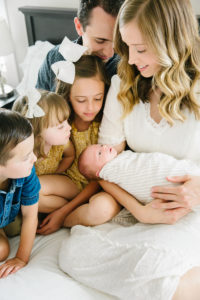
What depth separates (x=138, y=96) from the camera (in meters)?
1.48

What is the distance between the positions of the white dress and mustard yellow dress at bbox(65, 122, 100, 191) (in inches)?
7.0

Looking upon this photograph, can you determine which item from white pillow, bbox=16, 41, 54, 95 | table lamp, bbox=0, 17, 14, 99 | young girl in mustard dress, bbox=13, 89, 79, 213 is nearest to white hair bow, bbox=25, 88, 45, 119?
young girl in mustard dress, bbox=13, 89, 79, 213

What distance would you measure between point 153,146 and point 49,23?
1.66 metres

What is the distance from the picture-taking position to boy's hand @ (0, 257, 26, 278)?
3.93 feet

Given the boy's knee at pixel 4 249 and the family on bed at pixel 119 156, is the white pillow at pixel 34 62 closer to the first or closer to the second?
the family on bed at pixel 119 156

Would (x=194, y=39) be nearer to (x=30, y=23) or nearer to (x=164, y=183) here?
(x=164, y=183)

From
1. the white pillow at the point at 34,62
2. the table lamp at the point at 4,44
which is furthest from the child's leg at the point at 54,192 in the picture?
the table lamp at the point at 4,44

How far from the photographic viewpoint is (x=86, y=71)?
4.95 feet

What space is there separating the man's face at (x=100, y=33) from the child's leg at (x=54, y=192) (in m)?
0.75

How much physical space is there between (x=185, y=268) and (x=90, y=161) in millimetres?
691

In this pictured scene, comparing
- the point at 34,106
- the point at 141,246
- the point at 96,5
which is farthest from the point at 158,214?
the point at 96,5

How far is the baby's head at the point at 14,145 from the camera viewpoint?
3.48ft

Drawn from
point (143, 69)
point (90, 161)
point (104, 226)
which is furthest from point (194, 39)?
point (104, 226)

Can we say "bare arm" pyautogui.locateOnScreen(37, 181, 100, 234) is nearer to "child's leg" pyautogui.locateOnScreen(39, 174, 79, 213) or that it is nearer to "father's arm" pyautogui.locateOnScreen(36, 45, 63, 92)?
"child's leg" pyautogui.locateOnScreen(39, 174, 79, 213)
